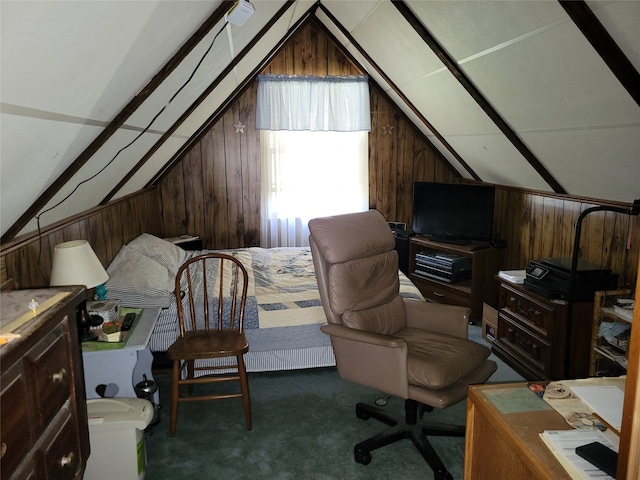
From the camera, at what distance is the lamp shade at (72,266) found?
2215 mm

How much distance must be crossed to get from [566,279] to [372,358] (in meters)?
1.43

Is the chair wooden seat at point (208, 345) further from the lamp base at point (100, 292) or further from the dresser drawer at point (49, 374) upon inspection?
the dresser drawer at point (49, 374)

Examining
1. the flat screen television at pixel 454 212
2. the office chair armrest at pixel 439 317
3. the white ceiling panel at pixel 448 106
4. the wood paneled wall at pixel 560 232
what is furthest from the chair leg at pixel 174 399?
the flat screen television at pixel 454 212

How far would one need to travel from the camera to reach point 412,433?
2.55 m

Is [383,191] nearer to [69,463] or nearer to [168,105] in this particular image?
[168,105]

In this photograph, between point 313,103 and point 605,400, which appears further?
point 313,103

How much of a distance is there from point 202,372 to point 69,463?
163 centimetres

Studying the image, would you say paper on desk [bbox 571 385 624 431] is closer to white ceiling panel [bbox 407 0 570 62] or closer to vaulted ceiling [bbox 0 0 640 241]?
vaulted ceiling [bbox 0 0 640 241]

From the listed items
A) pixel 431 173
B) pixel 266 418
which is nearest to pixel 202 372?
pixel 266 418

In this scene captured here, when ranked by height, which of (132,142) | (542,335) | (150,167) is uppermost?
(132,142)

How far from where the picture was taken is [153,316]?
276cm

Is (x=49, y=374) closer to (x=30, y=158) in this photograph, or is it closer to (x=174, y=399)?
(x=30, y=158)

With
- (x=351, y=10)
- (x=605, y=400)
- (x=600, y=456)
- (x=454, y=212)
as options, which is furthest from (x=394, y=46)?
(x=600, y=456)

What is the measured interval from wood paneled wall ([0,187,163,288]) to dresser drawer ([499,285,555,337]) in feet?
9.05
